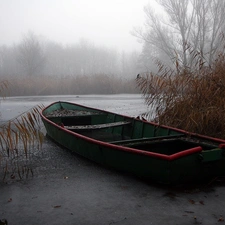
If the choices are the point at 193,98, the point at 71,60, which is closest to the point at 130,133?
the point at 193,98

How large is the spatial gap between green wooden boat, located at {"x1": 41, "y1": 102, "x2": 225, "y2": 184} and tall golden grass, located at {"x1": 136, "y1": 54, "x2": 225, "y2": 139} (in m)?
0.51

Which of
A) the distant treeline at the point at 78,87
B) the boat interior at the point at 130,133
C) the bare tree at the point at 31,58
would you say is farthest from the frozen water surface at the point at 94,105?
the bare tree at the point at 31,58

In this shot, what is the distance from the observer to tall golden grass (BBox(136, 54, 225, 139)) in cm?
559

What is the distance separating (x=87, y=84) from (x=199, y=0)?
11.1 m

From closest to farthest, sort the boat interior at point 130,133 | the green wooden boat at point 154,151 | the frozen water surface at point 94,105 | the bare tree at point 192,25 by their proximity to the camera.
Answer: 1. the green wooden boat at point 154,151
2. the boat interior at point 130,133
3. the frozen water surface at point 94,105
4. the bare tree at point 192,25

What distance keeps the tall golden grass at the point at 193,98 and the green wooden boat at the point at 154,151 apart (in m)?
0.51

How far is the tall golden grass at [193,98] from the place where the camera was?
18.3ft

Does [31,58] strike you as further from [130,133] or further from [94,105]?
[130,133]

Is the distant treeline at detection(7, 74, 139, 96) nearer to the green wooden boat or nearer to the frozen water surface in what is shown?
the frozen water surface

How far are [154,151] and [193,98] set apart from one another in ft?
5.93

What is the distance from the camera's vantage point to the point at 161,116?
6.40m

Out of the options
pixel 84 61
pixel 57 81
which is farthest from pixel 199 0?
pixel 84 61

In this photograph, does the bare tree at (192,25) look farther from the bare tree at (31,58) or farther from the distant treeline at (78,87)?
the bare tree at (31,58)

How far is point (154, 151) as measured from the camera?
491 cm
